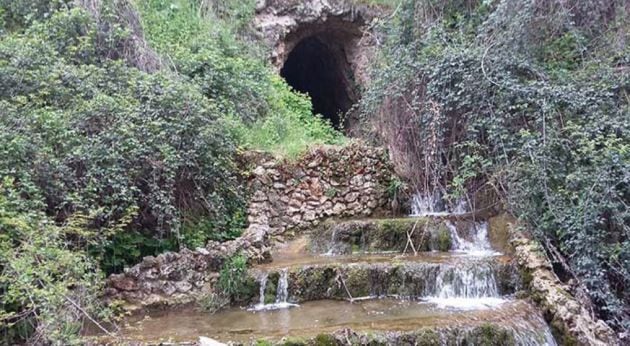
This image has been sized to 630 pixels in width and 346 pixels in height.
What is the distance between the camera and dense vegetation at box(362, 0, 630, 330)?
193 inches

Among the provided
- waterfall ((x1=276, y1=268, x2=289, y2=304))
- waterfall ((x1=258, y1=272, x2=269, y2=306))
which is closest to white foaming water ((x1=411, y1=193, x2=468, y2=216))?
waterfall ((x1=276, y1=268, x2=289, y2=304))

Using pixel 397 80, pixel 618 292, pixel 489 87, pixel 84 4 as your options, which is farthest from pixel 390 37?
pixel 618 292

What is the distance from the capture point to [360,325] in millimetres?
4402

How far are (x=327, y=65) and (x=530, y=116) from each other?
761 centimetres

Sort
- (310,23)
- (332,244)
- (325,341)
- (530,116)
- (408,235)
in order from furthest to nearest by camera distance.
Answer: (310,23)
(332,244)
(408,235)
(530,116)
(325,341)

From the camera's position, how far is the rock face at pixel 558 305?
4.24 meters

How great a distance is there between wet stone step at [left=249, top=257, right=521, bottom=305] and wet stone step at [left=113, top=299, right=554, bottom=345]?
0.17 metres

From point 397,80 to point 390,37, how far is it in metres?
1.51

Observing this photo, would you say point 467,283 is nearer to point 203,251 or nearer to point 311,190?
point 203,251

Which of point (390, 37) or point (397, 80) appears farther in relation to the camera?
point (390, 37)

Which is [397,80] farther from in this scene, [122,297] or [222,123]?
[122,297]

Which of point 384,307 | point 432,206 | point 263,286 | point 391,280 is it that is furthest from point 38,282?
point 432,206

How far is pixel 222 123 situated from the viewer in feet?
22.4

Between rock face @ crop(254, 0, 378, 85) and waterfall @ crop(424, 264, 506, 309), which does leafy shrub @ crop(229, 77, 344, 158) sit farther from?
waterfall @ crop(424, 264, 506, 309)
